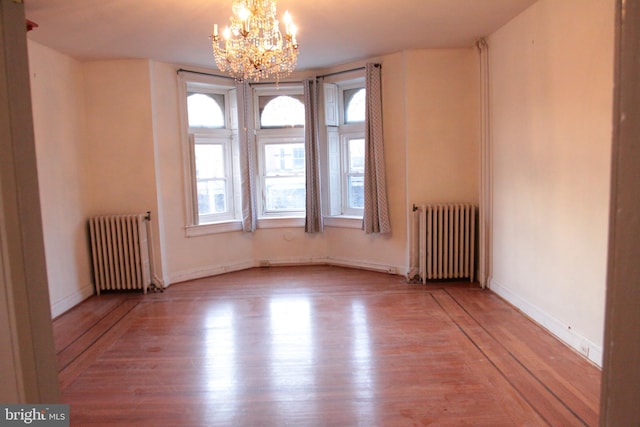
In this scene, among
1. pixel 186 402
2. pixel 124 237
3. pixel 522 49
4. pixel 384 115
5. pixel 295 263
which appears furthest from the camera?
pixel 295 263

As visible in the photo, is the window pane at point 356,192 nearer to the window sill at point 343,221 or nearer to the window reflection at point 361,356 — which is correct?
the window sill at point 343,221

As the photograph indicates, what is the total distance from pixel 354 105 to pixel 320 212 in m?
1.52

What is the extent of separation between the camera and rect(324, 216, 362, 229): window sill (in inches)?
225

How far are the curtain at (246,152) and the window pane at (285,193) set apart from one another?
1.23 ft

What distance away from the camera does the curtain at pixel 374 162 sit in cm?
525

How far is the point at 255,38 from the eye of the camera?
3.06m

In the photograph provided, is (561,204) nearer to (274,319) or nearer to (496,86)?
(496,86)

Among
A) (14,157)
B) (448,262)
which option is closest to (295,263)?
(448,262)

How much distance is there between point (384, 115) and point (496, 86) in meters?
1.37

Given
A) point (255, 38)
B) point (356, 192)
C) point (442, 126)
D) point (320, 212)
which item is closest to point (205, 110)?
point (320, 212)

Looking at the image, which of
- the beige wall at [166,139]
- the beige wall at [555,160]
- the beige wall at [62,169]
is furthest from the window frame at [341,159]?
the beige wall at [62,169]

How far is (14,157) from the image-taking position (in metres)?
0.71

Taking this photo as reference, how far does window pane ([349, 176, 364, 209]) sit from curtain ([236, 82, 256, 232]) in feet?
4.36

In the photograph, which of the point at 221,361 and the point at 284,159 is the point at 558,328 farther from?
the point at 284,159
